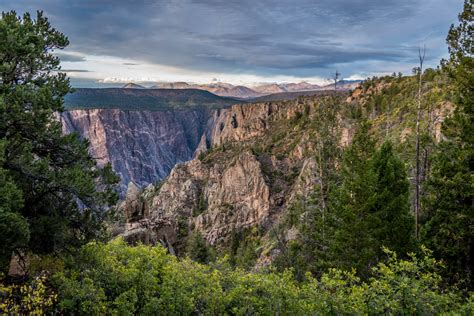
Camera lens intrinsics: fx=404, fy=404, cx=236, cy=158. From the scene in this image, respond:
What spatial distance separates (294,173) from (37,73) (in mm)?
98876

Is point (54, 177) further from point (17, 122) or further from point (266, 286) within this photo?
point (266, 286)

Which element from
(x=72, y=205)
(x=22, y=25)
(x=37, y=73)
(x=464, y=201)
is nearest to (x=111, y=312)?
(x=72, y=205)

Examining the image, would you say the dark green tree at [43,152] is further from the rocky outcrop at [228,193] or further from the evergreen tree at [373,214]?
the rocky outcrop at [228,193]

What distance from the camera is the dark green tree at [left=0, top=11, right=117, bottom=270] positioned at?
1344 centimetres

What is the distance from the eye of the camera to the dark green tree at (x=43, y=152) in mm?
13438

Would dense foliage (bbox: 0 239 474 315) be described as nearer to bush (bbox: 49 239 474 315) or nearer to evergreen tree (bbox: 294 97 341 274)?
bush (bbox: 49 239 474 315)

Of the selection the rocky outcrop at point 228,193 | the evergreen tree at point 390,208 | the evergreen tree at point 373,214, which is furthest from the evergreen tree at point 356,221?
the rocky outcrop at point 228,193

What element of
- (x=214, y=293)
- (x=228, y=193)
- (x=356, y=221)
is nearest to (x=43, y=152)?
(x=214, y=293)

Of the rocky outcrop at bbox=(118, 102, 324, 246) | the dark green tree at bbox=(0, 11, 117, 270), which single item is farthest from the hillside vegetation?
the rocky outcrop at bbox=(118, 102, 324, 246)

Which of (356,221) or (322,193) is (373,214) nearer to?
(356,221)

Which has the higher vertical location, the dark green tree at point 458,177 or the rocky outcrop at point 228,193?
the dark green tree at point 458,177

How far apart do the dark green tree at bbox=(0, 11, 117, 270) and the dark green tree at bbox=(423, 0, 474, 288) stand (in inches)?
716

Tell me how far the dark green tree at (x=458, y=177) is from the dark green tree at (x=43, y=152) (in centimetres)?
1819

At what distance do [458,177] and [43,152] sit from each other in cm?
2045
